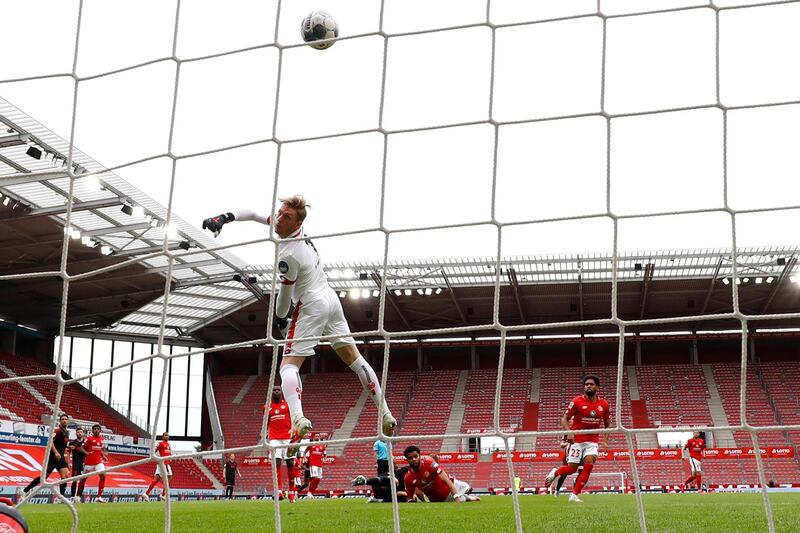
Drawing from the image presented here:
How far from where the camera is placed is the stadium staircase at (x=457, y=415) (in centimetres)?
2736

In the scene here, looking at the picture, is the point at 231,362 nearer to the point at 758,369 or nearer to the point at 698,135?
the point at 758,369

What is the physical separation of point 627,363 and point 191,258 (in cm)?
1790

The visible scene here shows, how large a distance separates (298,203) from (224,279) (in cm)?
2106

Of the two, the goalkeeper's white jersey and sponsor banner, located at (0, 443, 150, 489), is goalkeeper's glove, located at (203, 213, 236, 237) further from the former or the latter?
sponsor banner, located at (0, 443, 150, 489)

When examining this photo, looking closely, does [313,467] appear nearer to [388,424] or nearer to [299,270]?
[299,270]

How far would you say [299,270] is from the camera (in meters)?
5.87

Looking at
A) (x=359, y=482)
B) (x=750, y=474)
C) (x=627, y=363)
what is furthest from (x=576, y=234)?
(x=627, y=363)

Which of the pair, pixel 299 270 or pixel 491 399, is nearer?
pixel 299 270

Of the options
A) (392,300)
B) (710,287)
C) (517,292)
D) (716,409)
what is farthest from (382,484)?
(716,409)

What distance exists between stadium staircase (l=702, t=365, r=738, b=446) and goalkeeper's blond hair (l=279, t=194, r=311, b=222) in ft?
74.5

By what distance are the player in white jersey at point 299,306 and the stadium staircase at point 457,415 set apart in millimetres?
21465

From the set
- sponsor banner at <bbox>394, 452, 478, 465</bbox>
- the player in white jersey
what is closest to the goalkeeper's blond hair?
the player in white jersey

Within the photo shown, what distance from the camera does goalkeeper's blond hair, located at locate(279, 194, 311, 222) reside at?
559 centimetres

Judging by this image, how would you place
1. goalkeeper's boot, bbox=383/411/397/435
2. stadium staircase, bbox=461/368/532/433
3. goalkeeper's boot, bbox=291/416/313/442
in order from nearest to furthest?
goalkeeper's boot, bbox=383/411/397/435
goalkeeper's boot, bbox=291/416/313/442
stadium staircase, bbox=461/368/532/433
